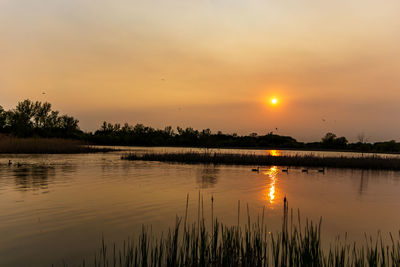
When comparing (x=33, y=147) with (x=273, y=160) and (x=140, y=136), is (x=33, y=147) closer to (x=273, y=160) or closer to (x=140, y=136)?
(x=273, y=160)

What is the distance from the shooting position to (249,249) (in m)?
6.14

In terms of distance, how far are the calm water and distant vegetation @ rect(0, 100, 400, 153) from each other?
6996 centimetres

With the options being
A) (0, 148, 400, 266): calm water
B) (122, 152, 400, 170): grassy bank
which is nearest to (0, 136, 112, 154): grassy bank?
(122, 152, 400, 170): grassy bank

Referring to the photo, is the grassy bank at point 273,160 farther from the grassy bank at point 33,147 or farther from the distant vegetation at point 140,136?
the distant vegetation at point 140,136

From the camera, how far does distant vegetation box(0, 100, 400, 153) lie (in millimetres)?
84875

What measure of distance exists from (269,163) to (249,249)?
31.5m

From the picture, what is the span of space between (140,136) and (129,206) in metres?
96.9

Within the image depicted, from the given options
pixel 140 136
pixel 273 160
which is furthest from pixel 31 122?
pixel 273 160

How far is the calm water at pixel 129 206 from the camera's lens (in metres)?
8.41

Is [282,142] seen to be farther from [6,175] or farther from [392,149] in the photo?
[6,175]

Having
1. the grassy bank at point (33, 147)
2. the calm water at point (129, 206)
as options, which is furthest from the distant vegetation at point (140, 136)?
the calm water at point (129, 206)

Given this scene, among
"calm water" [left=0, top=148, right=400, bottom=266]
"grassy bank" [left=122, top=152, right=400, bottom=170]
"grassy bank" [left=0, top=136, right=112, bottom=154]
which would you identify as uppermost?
"grassy bank" [left=0, top=136, right=112, bottom=154]

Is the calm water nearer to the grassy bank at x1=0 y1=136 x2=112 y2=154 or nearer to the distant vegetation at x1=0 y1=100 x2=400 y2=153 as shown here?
the grassy bank at x1=0 y1=136 x2=112 y2=154

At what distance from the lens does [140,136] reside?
10812cm
